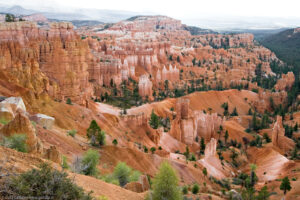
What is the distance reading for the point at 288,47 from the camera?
158375mm

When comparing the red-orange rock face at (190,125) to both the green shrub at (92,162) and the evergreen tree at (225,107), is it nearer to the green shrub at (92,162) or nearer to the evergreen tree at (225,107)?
the evergreen tree at (225,107)

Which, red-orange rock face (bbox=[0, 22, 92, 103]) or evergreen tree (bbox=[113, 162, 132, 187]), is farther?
red-orange rock face (bbox=[0, 22, 92, 103])

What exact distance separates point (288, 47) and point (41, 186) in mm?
177314

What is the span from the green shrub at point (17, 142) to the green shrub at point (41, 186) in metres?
4.54

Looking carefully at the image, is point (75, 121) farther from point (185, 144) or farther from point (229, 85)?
point (229, 85)

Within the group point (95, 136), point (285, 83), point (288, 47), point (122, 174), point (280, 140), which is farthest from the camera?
point (288, 47)

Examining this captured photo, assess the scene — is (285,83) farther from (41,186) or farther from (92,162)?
(41,186)

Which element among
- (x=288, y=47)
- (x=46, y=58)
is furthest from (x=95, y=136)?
(x=288, y=47)

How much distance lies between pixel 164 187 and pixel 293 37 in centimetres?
18893

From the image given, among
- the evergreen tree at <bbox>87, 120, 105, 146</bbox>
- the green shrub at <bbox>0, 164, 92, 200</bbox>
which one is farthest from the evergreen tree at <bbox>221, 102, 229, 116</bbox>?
the green shrub at <bbox>0, 164, 92, 200</bbox>

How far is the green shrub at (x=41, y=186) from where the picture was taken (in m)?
5.97

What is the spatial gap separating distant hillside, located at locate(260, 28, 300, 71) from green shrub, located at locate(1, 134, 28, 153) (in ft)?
366

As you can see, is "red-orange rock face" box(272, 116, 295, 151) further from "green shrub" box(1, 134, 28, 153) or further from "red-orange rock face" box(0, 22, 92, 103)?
"green shrub" box(1, 134, 28, 153)

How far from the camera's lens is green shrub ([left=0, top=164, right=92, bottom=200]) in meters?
5.97
